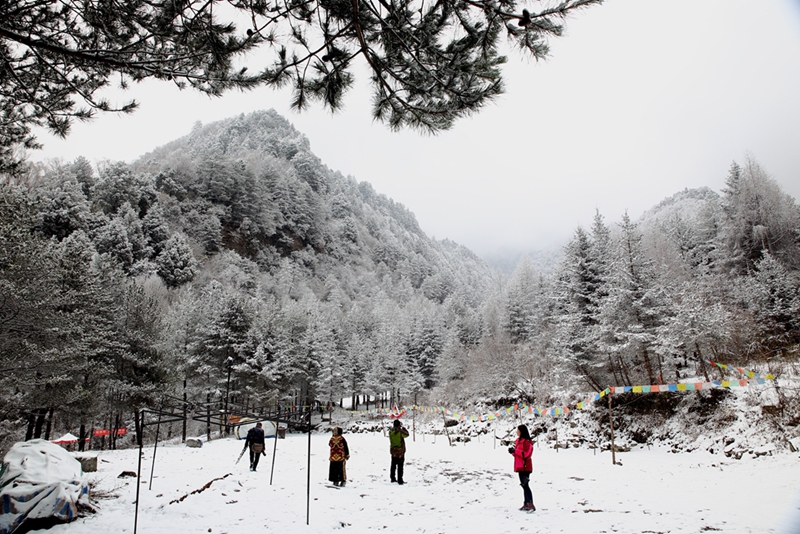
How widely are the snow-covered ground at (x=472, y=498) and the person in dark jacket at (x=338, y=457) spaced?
33cm

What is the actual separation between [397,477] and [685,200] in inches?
5821

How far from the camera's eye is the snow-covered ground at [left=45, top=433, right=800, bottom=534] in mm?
6062

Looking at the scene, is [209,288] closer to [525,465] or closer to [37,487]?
[37,487]

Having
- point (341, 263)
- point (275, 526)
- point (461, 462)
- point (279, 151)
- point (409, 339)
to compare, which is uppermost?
point (279, 151)

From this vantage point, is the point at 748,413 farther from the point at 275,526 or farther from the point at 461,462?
the point at 275,526

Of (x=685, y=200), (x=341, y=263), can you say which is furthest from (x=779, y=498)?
(x=685, y=200)

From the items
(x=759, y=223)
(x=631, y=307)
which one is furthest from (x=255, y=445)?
(x=759, y=223)

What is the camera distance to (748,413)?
41.1 feet

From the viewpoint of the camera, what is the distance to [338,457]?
9.56 m

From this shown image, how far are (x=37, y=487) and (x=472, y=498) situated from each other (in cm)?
755

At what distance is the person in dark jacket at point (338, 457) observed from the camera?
31.3ft

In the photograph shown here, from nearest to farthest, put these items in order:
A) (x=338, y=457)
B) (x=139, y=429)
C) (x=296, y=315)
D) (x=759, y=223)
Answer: (x=338, y=457)
(x=139, y=429)
(x=759, y=223)
(x=296, y=315)

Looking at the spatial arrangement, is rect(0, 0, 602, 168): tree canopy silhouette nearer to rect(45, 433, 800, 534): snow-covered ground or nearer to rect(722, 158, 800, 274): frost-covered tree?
rect(45, 433, 800, 534): snow-covered ground

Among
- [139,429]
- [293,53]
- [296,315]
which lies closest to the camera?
[293,53]
